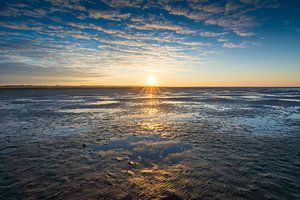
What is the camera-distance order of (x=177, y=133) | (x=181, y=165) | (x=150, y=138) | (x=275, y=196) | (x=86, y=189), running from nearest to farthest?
1. (x=275, y=196)
2. (x=86, y=189)
3. (x=181, y=165)
4. (x=150, y=138)
5. (x=177, y=133)

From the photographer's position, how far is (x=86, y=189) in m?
5.74

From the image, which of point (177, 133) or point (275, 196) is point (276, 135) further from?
point (275, 196)

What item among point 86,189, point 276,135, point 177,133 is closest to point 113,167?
point 86,189

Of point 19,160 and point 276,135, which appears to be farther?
point 276,135

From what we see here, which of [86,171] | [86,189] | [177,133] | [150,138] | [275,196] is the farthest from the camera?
[177,133]

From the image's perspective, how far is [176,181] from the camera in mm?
6203

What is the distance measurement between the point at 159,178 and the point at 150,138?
16.8 ft

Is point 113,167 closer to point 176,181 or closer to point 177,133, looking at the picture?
point 176,181

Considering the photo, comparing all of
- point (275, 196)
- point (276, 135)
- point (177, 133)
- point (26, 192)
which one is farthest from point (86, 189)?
point (276, 135)

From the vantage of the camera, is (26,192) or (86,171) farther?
(86,171)

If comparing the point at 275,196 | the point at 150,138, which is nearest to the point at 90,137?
the point at 150,138

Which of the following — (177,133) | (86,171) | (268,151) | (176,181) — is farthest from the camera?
(177,133)

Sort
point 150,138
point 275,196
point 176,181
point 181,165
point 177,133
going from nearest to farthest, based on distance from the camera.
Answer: point 275,196
point 176,181
point 181,165
point 150,138
point 177,133

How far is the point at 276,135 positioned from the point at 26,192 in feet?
44.7
